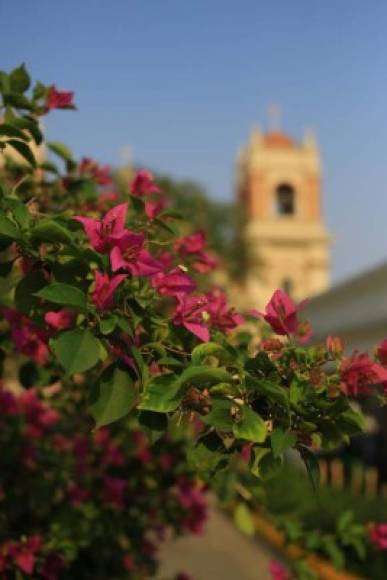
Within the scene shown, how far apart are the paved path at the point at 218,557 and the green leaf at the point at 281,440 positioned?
231 inches

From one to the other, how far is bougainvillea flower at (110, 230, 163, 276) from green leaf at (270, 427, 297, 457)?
364mm

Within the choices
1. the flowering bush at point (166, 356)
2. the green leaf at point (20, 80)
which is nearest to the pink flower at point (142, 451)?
the green leaf at point (20, 80)

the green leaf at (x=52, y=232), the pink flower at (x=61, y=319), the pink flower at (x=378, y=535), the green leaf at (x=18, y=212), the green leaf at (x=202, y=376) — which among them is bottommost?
the pink flower at (x=378, y=535)

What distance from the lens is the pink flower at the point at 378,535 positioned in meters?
2.74

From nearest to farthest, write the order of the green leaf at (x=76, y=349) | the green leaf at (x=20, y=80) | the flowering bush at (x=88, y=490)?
the green leaf at (x=76, y=349) → the green leaf at (x=20, y=80) → the flowering bush at (x=88, y=490)

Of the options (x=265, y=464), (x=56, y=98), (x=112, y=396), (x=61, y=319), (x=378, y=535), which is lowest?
(x=378, y=535)

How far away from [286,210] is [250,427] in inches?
1518

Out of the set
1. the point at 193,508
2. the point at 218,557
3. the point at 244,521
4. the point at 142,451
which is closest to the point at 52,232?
the point at 244,521

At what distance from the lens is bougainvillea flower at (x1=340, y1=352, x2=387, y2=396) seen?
1444 mm

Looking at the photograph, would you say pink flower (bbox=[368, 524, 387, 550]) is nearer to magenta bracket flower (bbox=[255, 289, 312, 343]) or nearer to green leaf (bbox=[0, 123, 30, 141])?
magenta bracket flower (bbox=[255, 289, 312, 343])

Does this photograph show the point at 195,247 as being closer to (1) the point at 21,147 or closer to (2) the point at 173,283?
(1) the point at 21,147

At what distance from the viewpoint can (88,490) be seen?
3584 millimetres

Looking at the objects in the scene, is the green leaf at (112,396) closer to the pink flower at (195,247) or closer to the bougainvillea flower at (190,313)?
the bougainvillea flower at (190,313)

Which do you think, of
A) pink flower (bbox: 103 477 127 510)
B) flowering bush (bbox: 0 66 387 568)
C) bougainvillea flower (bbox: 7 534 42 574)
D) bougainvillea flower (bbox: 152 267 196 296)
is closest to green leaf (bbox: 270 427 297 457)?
flowering bush (bbox: 0 66 387 568)
